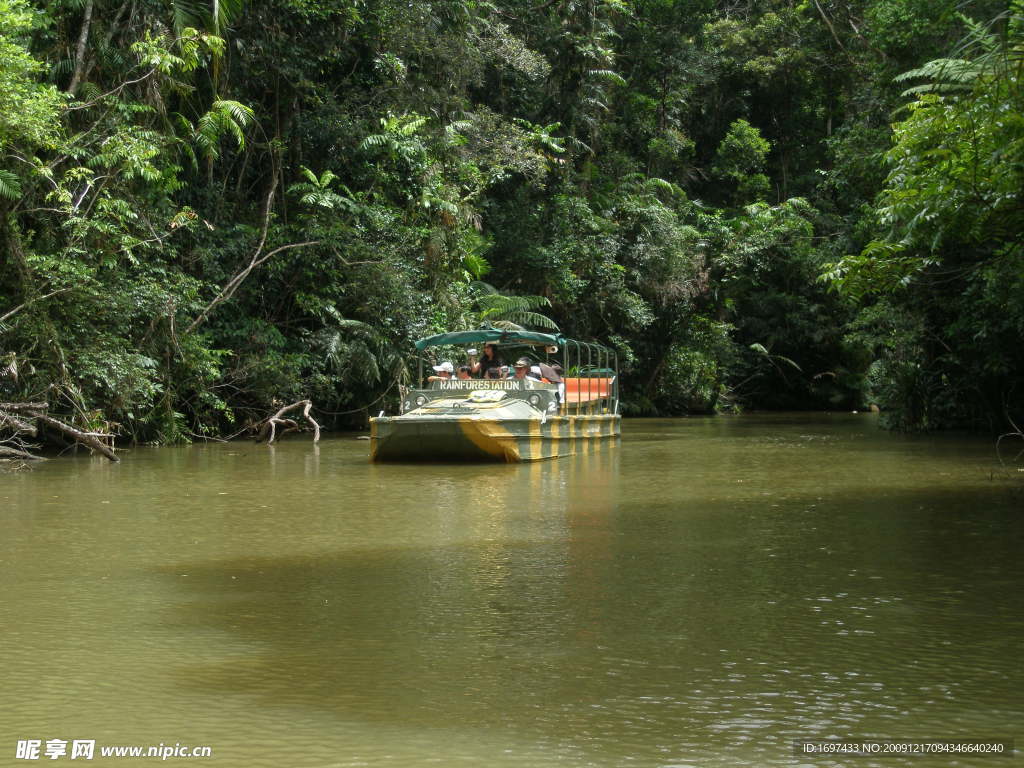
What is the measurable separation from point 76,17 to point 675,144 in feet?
74.4

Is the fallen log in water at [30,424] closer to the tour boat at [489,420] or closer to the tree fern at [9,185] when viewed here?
the tree fern at [9,185]

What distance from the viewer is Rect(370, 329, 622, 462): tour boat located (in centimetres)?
1566

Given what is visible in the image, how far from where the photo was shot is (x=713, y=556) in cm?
784

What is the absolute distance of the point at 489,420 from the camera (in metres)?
15.7

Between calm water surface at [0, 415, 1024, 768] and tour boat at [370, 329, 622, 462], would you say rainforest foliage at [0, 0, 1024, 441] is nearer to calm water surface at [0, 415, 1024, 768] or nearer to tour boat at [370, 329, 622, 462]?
calm water surface at [0, 415, 1024, 768]

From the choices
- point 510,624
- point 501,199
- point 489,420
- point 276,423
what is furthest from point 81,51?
point 501,199

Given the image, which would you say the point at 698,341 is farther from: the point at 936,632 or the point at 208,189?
the point at 936,632

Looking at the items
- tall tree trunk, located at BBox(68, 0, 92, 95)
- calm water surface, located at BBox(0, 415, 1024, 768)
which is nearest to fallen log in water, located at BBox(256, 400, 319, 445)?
tall tree trunk, located at BBox(68, 0, 92, 95)

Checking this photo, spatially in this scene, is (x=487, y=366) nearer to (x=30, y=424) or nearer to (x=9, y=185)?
(x=30, y=424)

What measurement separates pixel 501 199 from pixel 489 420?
1963 centimetres

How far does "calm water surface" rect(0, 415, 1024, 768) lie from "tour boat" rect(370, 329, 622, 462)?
376 cm

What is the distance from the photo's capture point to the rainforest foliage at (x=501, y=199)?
54.7 feet

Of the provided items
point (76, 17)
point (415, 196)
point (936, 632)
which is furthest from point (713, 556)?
point (415, 196)

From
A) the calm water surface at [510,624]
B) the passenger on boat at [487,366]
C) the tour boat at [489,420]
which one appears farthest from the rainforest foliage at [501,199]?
the passenger on boat at [487,366]
